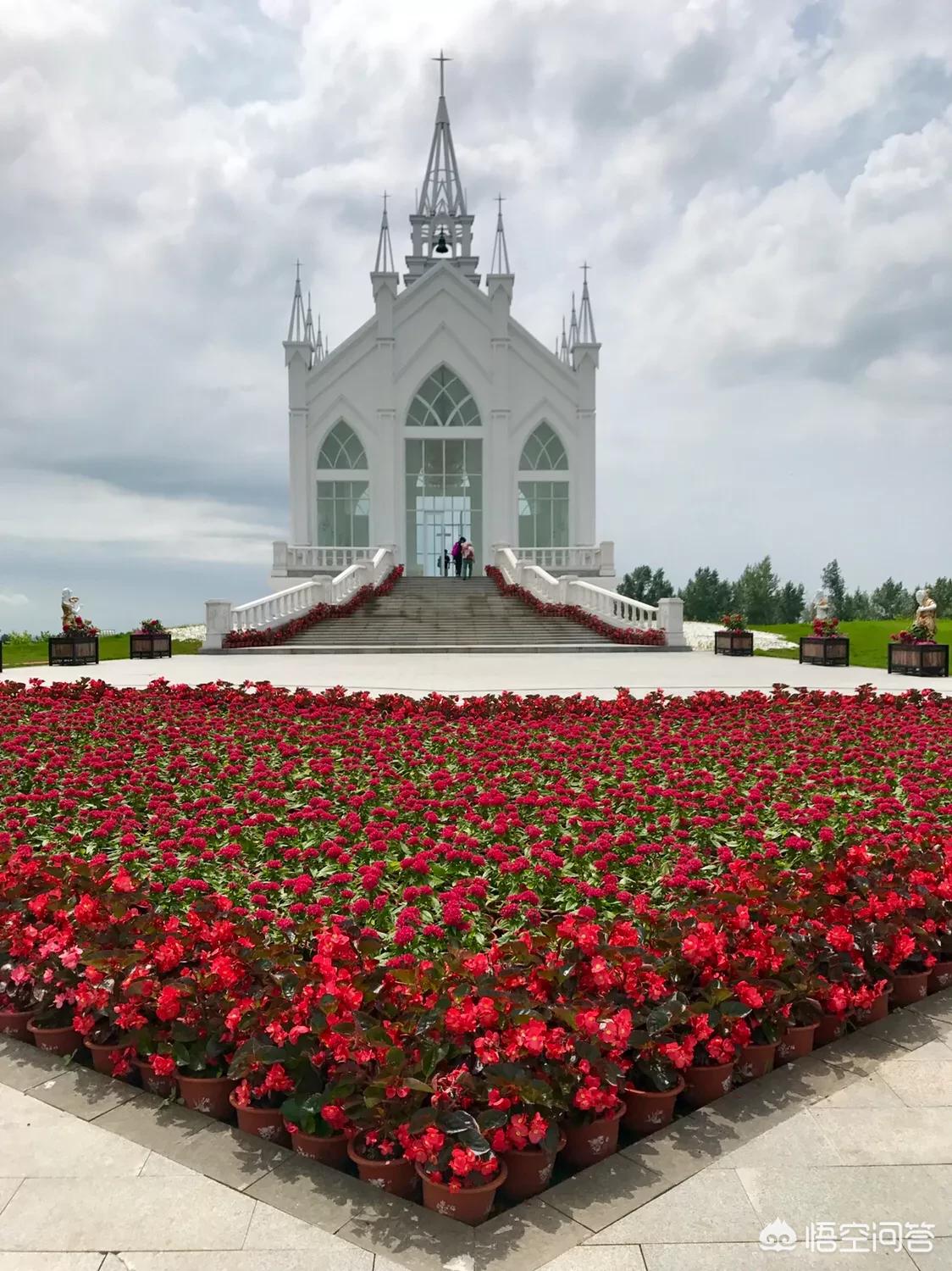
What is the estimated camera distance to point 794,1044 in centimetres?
331

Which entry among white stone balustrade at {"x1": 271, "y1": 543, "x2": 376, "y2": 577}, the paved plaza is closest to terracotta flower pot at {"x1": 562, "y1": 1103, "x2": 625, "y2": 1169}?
the paved plaza

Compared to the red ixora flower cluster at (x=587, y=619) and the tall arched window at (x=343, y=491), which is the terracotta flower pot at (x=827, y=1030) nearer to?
the red ixora flower cluster at (x=587, y=619)

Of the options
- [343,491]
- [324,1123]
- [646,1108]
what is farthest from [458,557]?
[324,1123]

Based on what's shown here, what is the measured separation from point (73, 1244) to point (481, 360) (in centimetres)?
3719

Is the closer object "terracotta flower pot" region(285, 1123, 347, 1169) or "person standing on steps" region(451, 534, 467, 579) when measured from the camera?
"terracotta flower pot" region(285, 1123, 347, 1169)

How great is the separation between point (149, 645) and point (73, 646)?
2552 millimetres

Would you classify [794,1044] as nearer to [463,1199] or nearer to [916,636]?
[463,1199]

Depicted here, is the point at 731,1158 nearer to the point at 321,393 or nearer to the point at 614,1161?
the point at 614,1161

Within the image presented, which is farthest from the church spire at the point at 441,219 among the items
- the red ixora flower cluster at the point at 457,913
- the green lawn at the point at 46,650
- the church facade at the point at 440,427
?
the red ixora flower cluster at the point at 457,913

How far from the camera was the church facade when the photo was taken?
36906mm

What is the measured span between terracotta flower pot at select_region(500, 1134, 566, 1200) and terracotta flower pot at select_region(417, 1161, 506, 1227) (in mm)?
74

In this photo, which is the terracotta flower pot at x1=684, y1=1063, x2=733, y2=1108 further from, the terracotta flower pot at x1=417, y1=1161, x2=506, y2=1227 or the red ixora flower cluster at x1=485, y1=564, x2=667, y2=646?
the red ixora flower cluster at x1=485, y1=564, x2=667, y2=646

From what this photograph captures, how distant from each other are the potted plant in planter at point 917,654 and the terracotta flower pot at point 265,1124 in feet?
53.1

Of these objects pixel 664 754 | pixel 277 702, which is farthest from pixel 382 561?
pixel 664 754
